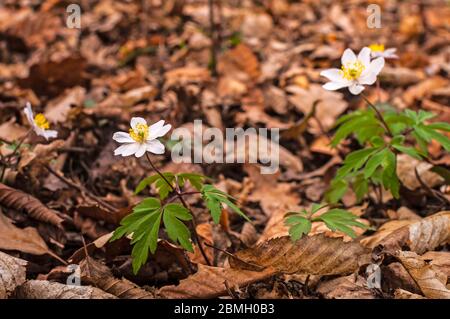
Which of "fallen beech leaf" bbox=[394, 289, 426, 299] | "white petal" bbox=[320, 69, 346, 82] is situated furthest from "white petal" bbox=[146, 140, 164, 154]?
"fallen beech leaf" bbox=[394, 289, 426, 299]

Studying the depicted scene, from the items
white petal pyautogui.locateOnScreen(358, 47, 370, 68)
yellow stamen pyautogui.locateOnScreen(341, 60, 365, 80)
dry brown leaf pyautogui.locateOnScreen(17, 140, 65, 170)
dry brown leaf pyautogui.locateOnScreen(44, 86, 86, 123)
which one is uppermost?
white petal pyautogui.locateOnScreen(358, 47, 370, 68)

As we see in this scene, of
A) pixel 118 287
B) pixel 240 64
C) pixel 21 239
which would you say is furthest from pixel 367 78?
pixel 240 64

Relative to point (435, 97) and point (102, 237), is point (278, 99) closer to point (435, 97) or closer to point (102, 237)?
point (435, 97)

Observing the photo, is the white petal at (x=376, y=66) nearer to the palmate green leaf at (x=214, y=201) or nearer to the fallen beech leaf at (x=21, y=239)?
the palmate green leaf at (x=214, y=201)

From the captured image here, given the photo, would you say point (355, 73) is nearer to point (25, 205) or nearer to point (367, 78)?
point (367, 78)

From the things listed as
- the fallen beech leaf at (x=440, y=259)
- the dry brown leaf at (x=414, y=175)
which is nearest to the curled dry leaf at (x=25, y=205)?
the fallen beech leaf at (x=440, y=259)

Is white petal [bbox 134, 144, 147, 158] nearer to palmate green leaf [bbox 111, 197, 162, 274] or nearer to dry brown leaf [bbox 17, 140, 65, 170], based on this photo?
palmate green leaf [bbox 111, 197, 162, 274]
